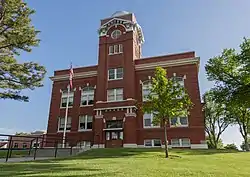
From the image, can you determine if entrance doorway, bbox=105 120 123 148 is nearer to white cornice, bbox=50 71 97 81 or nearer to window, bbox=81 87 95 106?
window, bbox=81 87 95 106

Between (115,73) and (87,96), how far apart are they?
4.91 meters

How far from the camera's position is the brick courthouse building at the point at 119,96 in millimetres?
25938

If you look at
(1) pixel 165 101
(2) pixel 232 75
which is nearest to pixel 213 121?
(2) pixel 232 75

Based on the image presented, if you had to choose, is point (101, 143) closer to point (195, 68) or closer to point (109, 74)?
point (109, 74)

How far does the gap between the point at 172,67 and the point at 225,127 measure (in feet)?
72.1

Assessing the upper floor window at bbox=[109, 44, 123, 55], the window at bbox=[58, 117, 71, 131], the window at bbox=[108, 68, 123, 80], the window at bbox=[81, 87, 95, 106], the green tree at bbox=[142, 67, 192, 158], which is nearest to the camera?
the green tree at bbox=[142, 67, 192, 158]

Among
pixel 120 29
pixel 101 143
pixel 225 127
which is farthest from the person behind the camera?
pixel 225 127

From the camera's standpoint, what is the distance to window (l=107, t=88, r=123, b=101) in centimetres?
2834

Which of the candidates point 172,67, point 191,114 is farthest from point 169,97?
point 172,67

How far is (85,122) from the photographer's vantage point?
97.1 ft

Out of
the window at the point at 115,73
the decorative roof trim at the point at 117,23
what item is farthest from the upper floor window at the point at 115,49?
the window at the point at 115,73

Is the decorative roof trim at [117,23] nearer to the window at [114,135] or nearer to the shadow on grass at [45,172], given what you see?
the window at [114,135]

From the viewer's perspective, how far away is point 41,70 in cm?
2344

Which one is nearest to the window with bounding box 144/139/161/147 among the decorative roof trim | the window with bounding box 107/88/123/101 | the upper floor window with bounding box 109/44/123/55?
the window with bounding box 107/88/123/101
